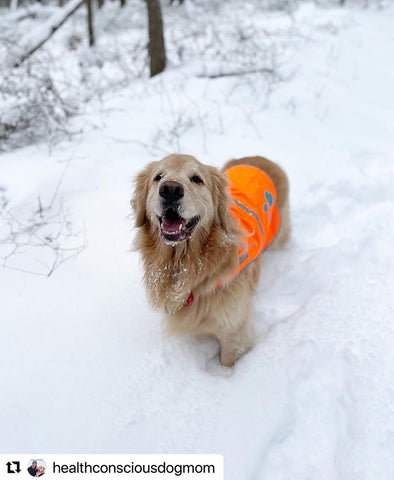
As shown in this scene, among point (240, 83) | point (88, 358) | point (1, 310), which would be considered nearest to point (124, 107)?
point (240, 83)

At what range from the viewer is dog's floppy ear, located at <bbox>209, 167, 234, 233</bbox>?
217cm

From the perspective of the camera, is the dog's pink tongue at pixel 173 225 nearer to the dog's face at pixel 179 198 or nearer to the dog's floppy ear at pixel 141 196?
the dog's face at pixel 179 198

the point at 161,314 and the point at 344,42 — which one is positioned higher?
the point at 344,42

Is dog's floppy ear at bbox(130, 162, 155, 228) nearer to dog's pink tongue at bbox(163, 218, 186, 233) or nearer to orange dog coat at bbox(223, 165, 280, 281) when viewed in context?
dog's pink tongue at bbox(163, 218, 186, 233)

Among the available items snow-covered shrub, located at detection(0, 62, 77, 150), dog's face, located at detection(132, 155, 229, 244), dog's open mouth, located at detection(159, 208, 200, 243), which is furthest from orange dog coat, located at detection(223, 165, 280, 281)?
snow-covered shrub, located at detection(0, 62, 77, 150)

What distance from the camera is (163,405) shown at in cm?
202

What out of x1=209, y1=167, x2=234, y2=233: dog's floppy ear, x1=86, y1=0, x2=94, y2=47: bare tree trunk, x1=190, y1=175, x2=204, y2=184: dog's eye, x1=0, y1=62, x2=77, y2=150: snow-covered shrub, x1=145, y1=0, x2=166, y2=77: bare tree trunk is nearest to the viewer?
x1=190, y1=175, x2=204, y2=184: dog's eye

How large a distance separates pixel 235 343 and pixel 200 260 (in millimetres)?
705

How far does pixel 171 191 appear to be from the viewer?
1762 mm

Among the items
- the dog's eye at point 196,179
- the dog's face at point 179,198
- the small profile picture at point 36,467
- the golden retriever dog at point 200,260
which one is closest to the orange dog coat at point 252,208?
the golden retriever dog at point 200,260

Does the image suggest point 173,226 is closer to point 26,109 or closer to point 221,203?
point 221,203

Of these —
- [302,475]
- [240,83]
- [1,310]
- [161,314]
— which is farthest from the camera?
[240,83]

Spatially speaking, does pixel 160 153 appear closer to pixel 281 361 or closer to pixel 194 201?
pixel 194 201

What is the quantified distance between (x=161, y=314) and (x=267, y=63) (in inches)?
205
